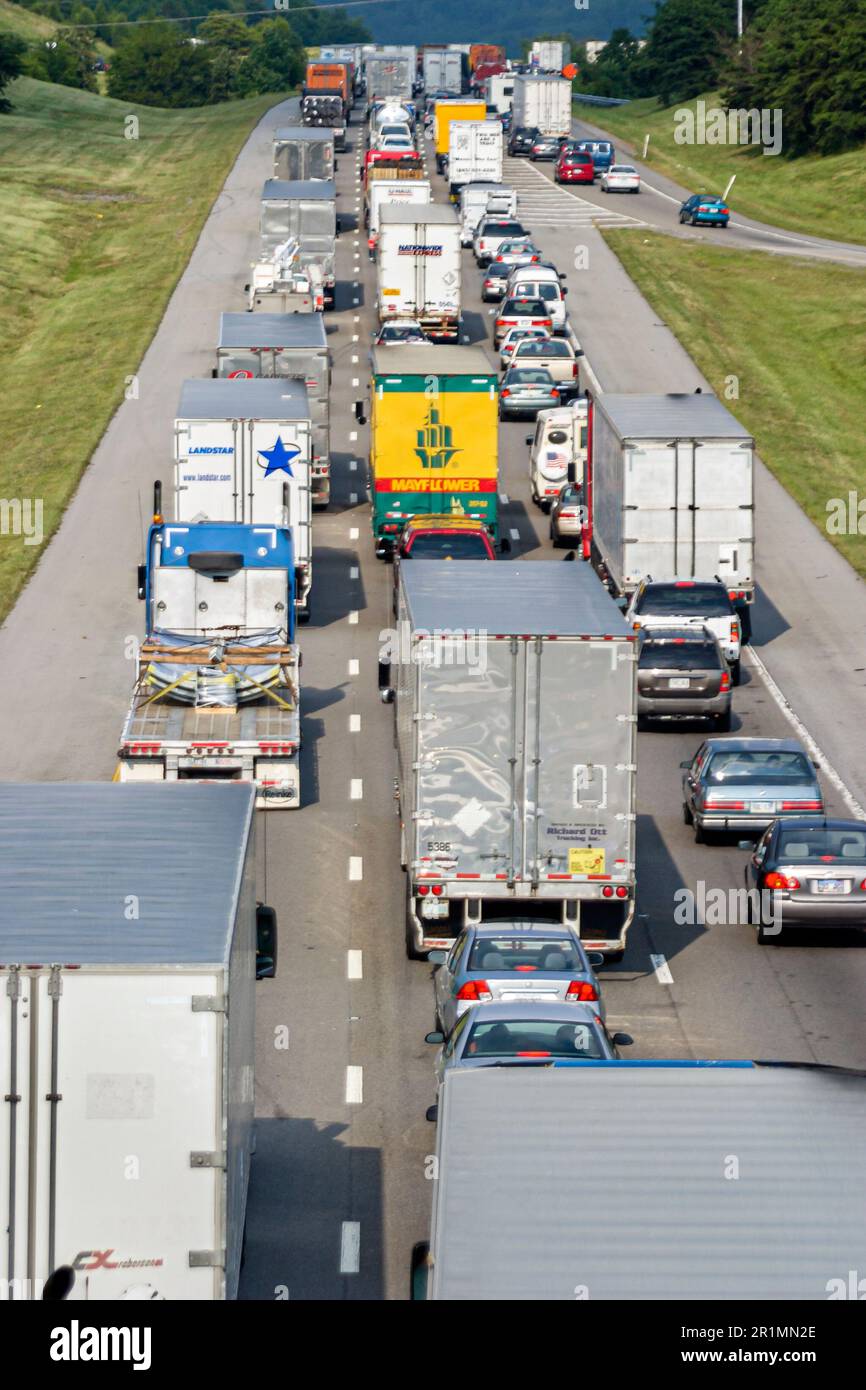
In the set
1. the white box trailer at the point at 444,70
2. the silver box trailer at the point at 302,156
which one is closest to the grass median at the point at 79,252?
the silver box trailer at the point at 302,156

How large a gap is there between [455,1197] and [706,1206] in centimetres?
119

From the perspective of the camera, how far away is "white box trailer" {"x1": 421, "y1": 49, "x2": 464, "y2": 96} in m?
135

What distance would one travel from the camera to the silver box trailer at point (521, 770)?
23188 mm

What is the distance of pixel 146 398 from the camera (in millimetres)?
62000

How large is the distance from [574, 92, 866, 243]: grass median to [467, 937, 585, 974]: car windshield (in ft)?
232

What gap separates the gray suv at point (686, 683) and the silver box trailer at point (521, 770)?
10.2 m

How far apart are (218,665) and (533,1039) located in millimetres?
13934

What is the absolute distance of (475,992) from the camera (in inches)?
795

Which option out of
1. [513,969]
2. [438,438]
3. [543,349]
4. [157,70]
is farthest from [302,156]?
[157,70]

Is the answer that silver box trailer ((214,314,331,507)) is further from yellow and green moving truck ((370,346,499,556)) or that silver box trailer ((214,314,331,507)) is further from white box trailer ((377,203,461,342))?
white box trailer ((377,203,461,342))

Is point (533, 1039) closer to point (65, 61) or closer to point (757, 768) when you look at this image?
point (757, 768)

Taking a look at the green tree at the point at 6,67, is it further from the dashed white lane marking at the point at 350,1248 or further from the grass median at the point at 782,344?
the dashed white lane marking at the point at 350,1248
